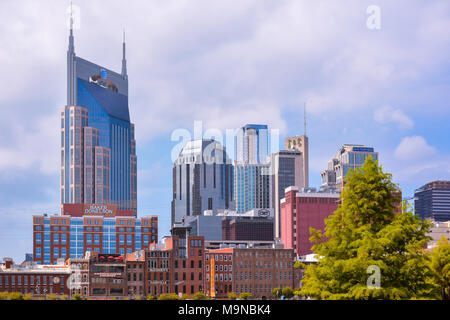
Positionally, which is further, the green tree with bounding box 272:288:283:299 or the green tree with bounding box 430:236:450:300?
the green tree with bounding box 272:288:283:299

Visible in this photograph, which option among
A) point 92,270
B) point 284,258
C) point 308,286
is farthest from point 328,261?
point 284,258

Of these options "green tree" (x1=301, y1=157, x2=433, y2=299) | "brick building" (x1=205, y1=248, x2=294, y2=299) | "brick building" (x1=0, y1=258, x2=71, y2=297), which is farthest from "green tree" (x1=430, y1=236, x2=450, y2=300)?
"brick building" (x1=205, y1=248, x2=294, y2=299)

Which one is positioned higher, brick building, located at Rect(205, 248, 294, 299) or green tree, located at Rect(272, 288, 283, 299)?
brick building, located at Rect(205, 248, 294, 299)

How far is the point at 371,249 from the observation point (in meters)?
35.1

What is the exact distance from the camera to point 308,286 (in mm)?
38812

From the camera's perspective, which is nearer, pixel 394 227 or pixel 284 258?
pixel 394 227

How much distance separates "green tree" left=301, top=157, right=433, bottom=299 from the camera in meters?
35.1

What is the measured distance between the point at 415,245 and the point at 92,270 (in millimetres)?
111142

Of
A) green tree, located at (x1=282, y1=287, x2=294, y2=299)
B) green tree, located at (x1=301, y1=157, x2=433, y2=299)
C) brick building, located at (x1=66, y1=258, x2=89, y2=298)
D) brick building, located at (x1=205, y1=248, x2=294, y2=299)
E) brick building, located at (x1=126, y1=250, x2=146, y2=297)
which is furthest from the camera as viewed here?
brick building, located at (x1=205, y1=248, x2=294, y2=299)

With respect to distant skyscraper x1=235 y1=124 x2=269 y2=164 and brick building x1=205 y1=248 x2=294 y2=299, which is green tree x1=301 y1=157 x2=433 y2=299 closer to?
distant skyscraper x1=235 y1=124 x2=269 y2=164

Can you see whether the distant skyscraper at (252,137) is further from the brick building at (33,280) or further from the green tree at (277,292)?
the brick building at (33,280)

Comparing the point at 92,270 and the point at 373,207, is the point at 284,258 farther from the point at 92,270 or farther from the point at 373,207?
the point at 373,207
